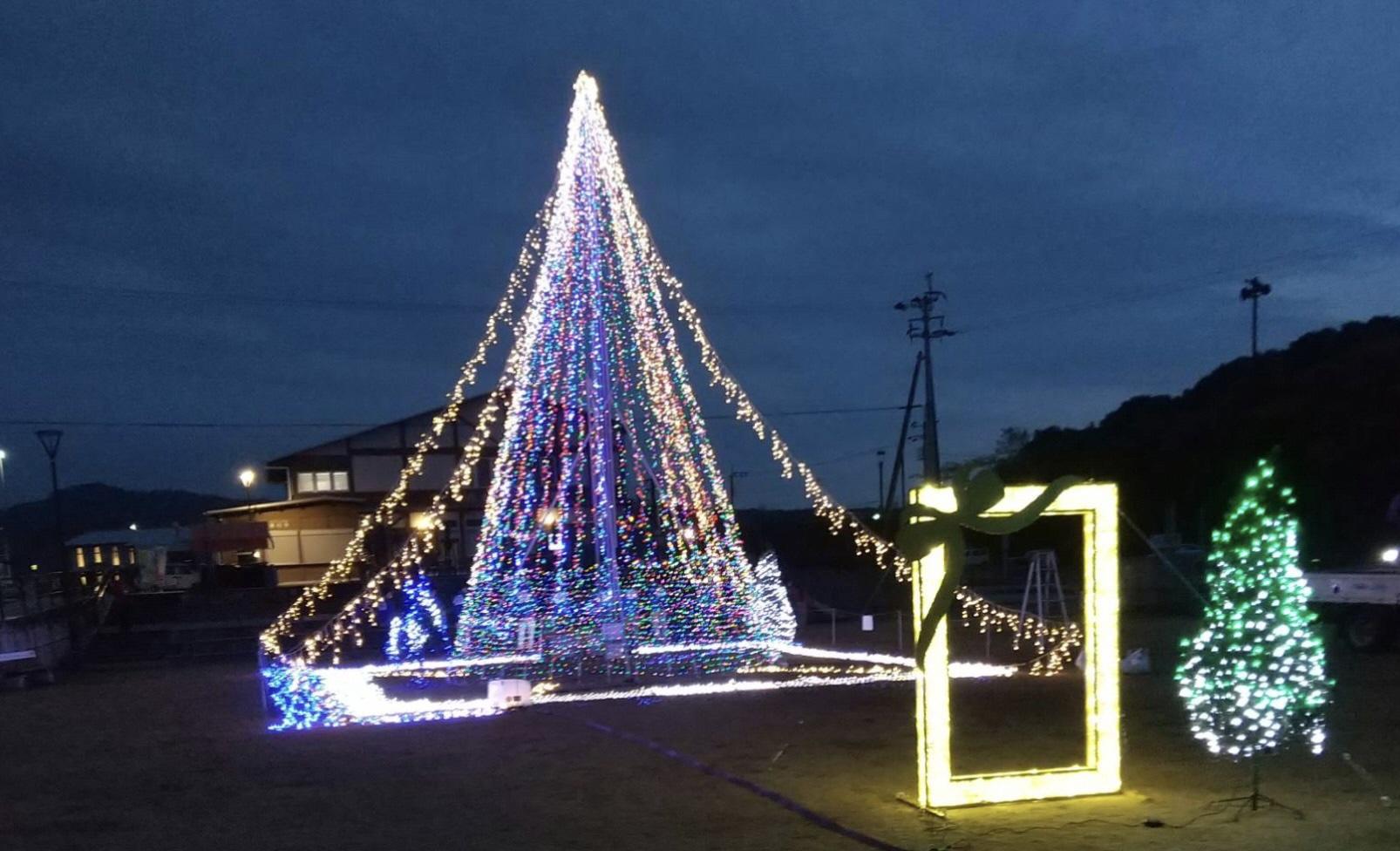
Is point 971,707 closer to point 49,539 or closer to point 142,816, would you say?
point 142,816

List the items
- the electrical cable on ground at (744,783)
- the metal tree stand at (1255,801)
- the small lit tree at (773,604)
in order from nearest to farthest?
the electrical cable on ground at (744,783)
the metal tree stand at (1255,801)
the small lit tree at (773,604)

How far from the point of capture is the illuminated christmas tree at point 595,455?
1330 centimetres

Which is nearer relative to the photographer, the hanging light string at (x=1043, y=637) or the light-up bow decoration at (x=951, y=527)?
the light-up bow decoration at (x=951, y=527)

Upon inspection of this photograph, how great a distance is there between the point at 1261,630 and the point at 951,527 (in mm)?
1842

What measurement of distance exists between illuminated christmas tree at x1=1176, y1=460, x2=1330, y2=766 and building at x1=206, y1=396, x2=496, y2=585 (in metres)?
24.8

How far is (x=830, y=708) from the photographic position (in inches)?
460

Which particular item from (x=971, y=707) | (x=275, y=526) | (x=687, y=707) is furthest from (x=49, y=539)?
(x=971, y=707)

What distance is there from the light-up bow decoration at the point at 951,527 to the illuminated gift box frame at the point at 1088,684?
0.10 meters

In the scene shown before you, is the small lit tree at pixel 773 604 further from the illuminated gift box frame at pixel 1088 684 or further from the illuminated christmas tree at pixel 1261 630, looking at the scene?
the illuminated christmas tree at pixel 1261 630

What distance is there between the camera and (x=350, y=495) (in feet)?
104

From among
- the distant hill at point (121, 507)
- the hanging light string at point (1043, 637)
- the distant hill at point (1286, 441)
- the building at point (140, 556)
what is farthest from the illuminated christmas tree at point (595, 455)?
the distant hill at point (121, 507)

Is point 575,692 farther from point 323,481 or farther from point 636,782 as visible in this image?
point 323,481

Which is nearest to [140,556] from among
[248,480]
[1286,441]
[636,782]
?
[248,480]

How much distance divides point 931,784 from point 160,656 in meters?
17.1
